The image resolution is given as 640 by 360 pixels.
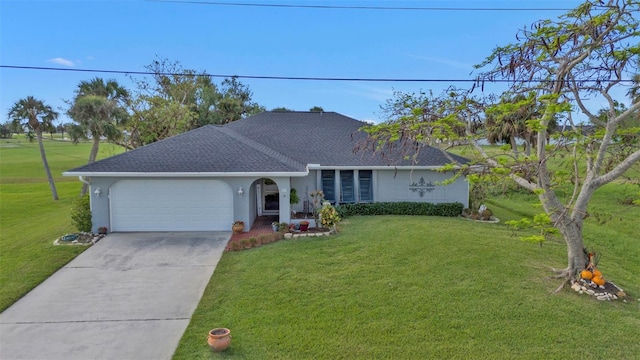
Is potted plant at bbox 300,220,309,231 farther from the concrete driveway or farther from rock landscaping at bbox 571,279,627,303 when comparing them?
rock landscaping at bbox 571,279,627,303

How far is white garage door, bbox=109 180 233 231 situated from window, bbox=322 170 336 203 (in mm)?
5019

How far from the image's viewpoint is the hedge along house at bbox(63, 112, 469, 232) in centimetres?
1387

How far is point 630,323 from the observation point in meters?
7.34

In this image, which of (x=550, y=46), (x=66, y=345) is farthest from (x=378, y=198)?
(x=66, y=345)

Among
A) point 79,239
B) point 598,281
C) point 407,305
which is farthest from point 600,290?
point 79,239

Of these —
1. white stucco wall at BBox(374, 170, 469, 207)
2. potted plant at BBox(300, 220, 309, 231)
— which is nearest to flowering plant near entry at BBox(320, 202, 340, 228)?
potted plant at BBox(300, 220, 309, 231)

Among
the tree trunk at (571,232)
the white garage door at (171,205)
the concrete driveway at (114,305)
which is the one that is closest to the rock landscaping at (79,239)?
the concrete driveway at (114,305)

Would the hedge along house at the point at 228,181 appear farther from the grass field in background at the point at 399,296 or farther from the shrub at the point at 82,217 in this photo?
the grass field in background at the point at 399,296

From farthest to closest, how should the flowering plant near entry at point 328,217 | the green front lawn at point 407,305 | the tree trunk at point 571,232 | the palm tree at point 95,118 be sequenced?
the palm tree at point 95,118 < the flowering plant near entry at point 328,217 < the tree trunk at point 571,232 < the green front lawn at point 407,305

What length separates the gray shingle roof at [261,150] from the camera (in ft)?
45.8

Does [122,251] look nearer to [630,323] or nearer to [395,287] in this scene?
[395,287]

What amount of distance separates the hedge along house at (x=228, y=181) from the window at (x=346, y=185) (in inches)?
1.9

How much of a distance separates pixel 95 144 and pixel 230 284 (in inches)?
774

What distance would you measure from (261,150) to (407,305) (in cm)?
990
